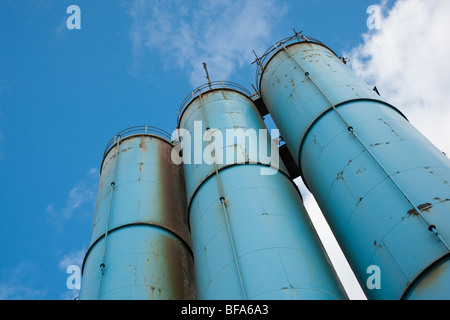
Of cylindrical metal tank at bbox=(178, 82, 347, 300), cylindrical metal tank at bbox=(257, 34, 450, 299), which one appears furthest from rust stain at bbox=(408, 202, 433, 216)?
cylindrical metal tank at bbox=(178, 82, 347, 300)

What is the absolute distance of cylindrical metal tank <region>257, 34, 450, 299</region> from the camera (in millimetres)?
7828

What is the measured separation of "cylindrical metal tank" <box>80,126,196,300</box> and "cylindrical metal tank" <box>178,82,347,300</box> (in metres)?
1.62

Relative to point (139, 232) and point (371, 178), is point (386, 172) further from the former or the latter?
point (139, 232)

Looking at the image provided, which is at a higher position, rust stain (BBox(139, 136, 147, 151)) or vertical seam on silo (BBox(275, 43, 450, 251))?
rust stain (BBox(139, 136, 147, 151))

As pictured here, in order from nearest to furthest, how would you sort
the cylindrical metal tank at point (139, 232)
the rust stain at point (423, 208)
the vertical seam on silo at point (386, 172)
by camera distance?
the vertical seam on silo at point (386, 172) → the rust stain at point (423, 208) → the cylindrical metal tank at point (139, 232)

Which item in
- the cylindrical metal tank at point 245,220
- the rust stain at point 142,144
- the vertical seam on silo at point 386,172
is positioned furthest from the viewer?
the rust stain at point 142,144

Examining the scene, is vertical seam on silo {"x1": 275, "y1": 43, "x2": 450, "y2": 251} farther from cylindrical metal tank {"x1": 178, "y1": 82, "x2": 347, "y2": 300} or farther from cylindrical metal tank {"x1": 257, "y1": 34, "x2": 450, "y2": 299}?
cylindrical metal tank {"x1": 178, "y1": 82, "x2": 347, "y2": 300}

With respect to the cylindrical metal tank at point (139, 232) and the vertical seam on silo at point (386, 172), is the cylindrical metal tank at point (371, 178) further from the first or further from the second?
the cylindrical metal tank at point (139, 232)

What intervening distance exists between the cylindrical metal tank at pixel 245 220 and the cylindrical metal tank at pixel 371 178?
3.31 feet

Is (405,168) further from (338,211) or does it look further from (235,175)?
(235,175)

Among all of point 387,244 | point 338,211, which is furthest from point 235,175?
point 387,244

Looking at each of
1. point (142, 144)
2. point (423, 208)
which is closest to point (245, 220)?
point (423, 208)

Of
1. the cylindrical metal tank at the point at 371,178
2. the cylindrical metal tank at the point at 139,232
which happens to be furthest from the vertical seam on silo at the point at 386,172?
the cylindrical metal tank at the point at 139,232

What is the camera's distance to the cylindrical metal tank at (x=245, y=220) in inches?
350
